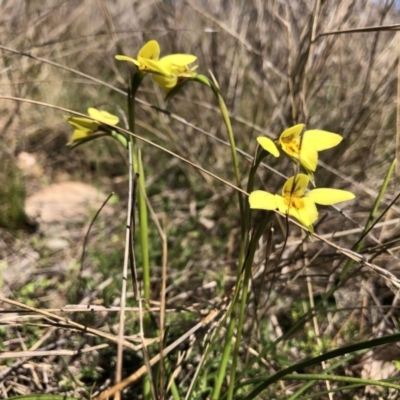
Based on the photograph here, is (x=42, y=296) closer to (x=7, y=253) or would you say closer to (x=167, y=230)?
(x=7, y=253)

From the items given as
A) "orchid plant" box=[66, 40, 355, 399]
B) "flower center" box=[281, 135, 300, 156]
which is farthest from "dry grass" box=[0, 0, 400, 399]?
"flower center" box=[281, 135, 300, 156]

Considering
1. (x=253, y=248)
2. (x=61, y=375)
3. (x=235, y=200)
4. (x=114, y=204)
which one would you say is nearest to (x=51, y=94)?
(x=114, y=204)

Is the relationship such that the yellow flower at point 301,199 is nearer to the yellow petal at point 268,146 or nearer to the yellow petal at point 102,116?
the yellow petal at point 268,146

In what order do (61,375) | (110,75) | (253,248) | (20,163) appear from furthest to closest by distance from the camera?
(110,75)
(20,163)
(61,375)
(253,248)

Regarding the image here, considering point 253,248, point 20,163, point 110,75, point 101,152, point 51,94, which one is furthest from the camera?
point 110,75

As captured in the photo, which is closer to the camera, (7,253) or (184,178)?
(7,253)
